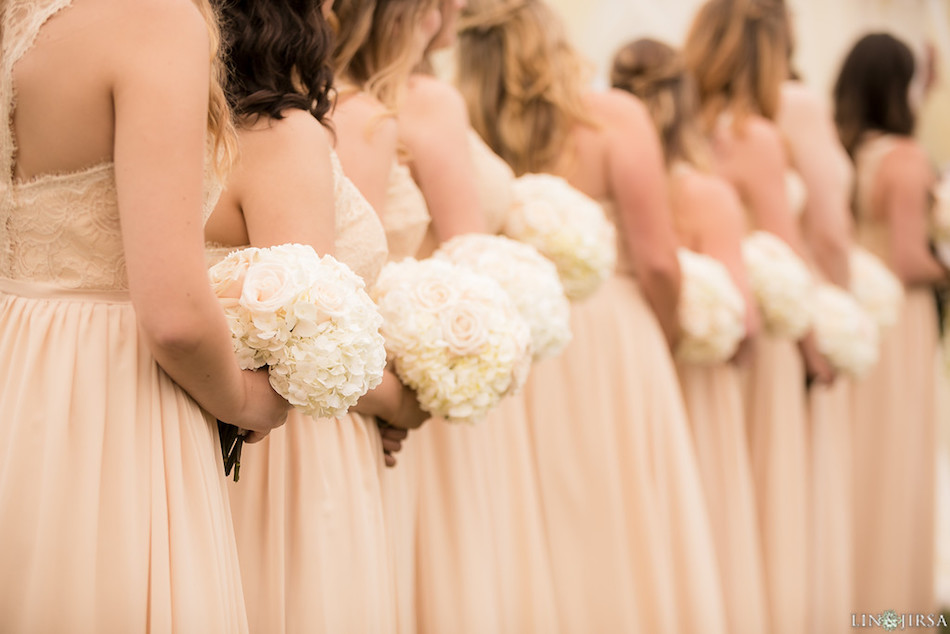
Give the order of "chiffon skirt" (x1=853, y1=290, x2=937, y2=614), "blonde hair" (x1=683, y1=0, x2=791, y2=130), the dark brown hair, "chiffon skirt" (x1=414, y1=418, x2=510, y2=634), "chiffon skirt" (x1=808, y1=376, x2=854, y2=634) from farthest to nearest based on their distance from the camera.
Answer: the dark brown hair
"chiffon skirt" (x1=853, y1=290, x2=937, y2=614)
"blonde hair" (x1=683, y1=0, x2=791, y2=130)
"chiffon skirt" (x1=808, y1=376, x2=854, y2=634)
"chiffon skirt" (x1=414, y1=418, x2=510, y2=634)

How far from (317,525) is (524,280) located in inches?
35.3

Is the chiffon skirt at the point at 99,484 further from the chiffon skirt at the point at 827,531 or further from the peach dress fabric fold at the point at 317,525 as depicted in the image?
the chiffon skirt at the point at 827,531

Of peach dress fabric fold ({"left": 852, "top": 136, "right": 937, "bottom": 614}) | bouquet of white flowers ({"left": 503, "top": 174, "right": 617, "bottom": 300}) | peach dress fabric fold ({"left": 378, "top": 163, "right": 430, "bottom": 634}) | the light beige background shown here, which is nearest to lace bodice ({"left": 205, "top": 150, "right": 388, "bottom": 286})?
peach dress fabric fold ({"left": 378, "top": 163, "right": 430, "bottom": 634})

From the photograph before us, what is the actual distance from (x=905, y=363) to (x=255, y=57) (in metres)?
4.66

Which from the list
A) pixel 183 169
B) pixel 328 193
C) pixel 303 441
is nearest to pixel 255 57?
pixel 328 193

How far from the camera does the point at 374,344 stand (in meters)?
1.86

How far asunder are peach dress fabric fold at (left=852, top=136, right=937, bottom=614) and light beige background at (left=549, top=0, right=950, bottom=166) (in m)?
1.74

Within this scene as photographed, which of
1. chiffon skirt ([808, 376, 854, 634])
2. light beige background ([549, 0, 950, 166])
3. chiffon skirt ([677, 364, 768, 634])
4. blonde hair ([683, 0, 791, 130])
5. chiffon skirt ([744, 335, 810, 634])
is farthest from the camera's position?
light beige background ([549, 0, 950, 166])

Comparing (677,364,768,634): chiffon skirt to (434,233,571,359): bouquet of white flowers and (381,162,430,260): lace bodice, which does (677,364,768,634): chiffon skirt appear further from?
(381,162,430,260): lace bodice

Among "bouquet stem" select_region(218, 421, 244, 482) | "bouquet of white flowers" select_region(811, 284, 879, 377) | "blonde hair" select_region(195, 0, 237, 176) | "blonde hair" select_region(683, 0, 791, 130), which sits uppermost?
"blonde hair" select_region(683, 0, 791, 130)

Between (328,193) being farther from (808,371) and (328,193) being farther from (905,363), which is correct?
(905,363)

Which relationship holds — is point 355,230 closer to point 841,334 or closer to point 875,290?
point 841,334

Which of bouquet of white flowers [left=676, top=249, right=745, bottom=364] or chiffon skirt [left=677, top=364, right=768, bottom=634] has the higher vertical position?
bouquet of white flowers [left=676, top=249, right=745, bottom=364]

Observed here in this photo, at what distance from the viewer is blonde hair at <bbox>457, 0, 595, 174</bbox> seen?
362 centimetres
